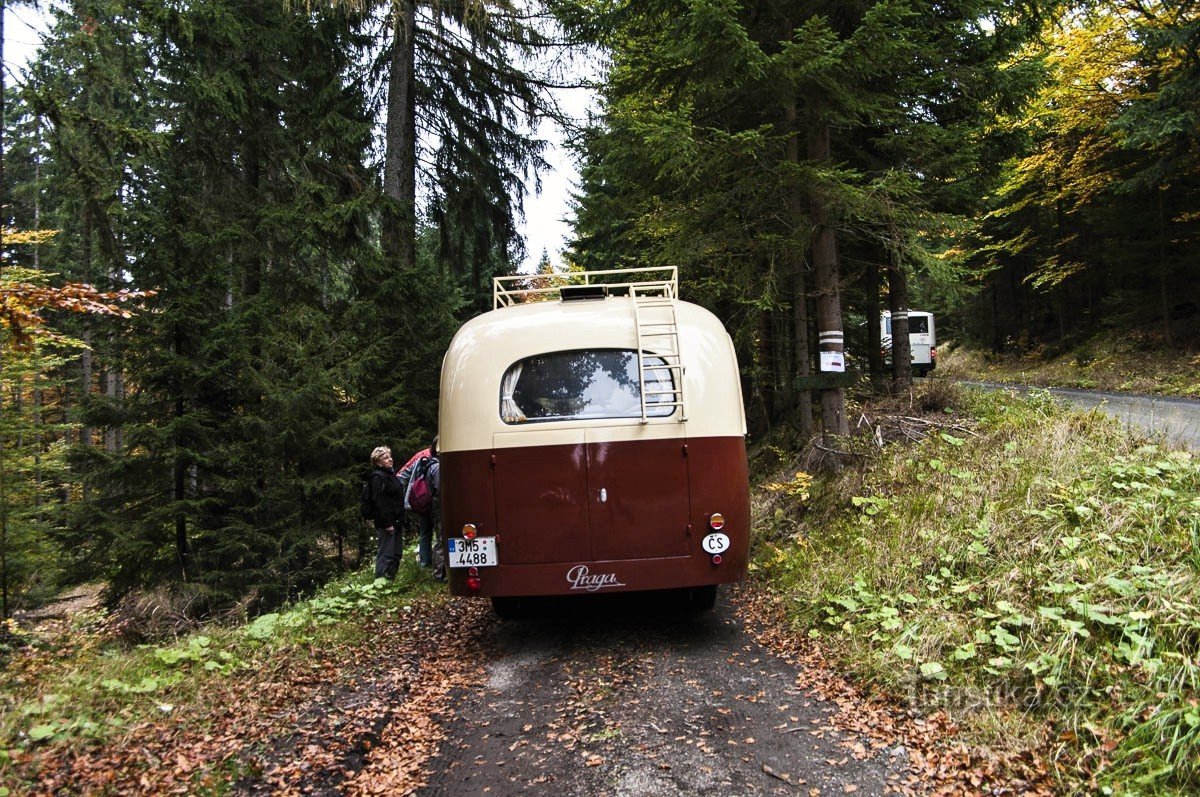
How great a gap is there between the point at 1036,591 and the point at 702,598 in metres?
2.58

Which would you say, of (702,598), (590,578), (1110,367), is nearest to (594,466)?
(590,578)

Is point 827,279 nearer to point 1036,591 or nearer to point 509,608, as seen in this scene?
point 1036,591

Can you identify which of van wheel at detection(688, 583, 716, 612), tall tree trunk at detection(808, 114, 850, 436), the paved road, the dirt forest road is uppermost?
tall tree trunk at detection(808, 114, 850, 436)

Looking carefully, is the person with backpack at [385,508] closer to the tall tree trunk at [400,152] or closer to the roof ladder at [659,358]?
the roof ladder at [659,358]

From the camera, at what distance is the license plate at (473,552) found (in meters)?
5.21

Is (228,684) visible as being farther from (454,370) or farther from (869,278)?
(869,278)

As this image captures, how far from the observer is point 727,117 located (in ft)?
30.4

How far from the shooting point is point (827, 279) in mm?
8789

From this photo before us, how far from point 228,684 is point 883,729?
416 centimetres

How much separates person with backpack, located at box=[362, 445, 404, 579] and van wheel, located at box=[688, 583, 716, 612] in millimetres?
3966

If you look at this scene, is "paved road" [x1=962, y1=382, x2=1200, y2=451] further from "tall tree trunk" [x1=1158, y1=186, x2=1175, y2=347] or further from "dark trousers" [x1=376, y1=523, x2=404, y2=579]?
"dark trousers" [x1=376, y1=523, x2=404, y2=579]

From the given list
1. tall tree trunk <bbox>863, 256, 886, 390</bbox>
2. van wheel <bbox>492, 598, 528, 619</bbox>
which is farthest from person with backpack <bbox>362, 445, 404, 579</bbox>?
tall tree trunk <bbox>863, 256, 886, 390</bbox>

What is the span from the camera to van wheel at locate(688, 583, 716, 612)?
19.6ft

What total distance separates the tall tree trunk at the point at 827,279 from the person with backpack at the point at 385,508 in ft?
18.4
